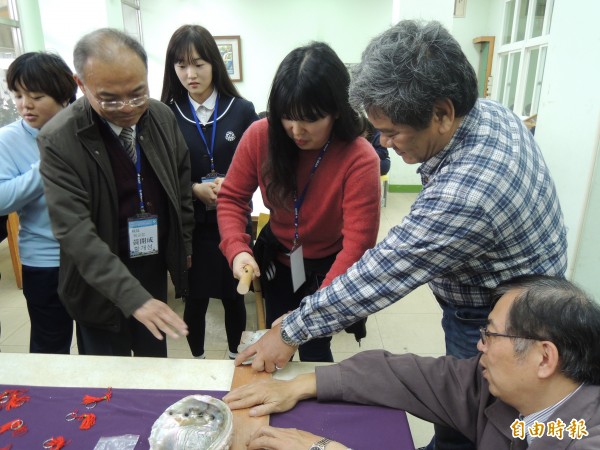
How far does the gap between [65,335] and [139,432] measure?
101cm

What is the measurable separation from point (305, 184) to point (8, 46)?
14.0 feet

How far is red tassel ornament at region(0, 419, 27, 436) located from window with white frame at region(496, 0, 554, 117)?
5.07 meters

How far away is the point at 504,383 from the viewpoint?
2.70 feet

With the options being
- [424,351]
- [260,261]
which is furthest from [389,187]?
[260,261]

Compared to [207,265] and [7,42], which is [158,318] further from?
[7,42]

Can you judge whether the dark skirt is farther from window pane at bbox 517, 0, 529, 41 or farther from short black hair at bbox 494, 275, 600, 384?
window pane at bbox 517, 0, 529, 41

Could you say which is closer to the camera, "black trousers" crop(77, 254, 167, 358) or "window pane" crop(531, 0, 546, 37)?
"black trousers" crop(77, 254, 167, 358)

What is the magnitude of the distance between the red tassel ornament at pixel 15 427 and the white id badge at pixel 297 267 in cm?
78

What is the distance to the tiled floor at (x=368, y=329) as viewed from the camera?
243 cm

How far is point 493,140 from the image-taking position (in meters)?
0.87

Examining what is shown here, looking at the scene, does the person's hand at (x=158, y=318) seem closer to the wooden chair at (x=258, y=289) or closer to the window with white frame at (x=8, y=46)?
the wooden chair at (x=258, y=289)

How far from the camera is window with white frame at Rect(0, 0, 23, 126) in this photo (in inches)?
154

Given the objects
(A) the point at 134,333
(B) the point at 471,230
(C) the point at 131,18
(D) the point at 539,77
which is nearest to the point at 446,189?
(B) the point at 471,230

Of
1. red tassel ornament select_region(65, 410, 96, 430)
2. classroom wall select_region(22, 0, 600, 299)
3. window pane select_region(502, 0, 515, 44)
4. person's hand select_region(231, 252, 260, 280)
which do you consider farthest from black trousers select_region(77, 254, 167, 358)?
window pane select_region(502, 0, 515, 44)
